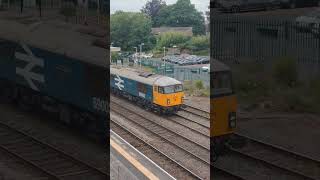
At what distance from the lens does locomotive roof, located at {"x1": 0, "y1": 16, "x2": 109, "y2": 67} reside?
3.78m

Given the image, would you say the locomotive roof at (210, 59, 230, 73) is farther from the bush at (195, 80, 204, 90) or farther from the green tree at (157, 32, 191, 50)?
the green tree at (157, 32, 191, 50)

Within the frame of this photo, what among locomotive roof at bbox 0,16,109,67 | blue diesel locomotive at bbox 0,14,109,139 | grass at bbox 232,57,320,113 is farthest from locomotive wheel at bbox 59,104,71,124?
grass at bbox 232,57,320,113

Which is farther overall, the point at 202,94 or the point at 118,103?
the point at 118,103

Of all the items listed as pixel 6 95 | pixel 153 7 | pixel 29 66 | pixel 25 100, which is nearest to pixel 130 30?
pixel 153 7

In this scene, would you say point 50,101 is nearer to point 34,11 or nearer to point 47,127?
point 47,127

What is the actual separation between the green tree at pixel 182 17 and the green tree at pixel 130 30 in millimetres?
117

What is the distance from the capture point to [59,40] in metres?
4.06

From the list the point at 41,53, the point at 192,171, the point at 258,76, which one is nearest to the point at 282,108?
the point at 258,76

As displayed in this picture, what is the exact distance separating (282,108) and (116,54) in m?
1.51

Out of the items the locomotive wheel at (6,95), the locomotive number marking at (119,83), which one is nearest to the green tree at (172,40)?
the locomotive number marking at (119,83)

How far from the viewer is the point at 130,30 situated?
3658 millimetres

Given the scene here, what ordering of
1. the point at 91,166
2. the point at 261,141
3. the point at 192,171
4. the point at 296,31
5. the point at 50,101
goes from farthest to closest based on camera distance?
the point at 50,101 < the point at 91,166 < the point at 192,171 < the point at 261,141 < the point at 296,31

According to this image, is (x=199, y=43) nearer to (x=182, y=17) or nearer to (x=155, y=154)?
(x=182, y=17)

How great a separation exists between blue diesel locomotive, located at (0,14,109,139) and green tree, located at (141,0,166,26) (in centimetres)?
45
